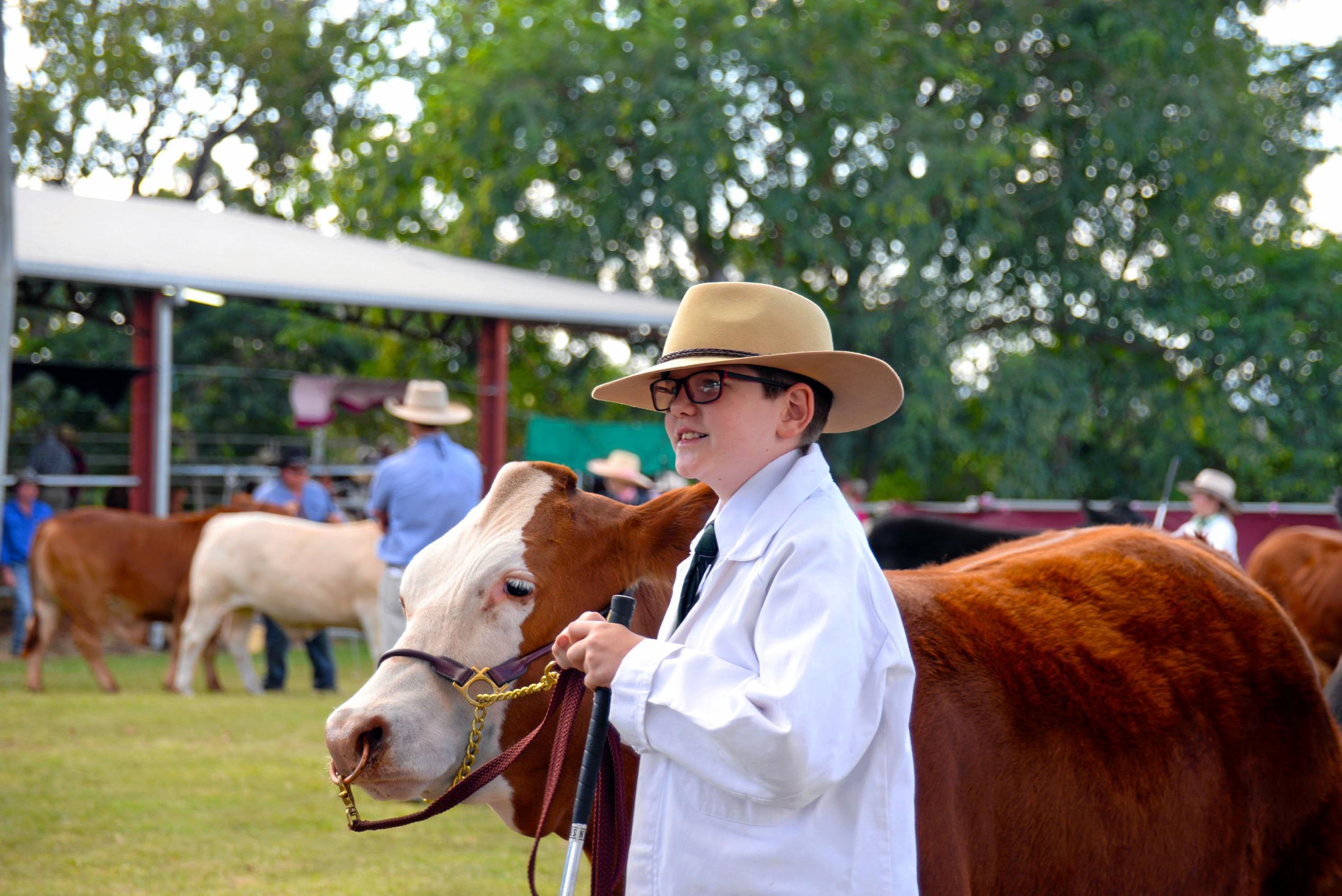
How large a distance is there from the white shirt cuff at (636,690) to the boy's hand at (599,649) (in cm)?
3

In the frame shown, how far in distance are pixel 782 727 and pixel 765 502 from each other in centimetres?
38

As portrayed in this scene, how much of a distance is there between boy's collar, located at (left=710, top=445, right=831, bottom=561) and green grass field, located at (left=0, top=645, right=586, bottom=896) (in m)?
3.27

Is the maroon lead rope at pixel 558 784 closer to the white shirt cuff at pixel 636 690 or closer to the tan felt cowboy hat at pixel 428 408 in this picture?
the white shirt cuff at pixel 636 690

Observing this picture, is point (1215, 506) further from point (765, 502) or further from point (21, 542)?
point (21, 542)

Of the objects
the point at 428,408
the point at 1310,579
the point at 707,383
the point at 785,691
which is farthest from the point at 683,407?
the point at 1310,579

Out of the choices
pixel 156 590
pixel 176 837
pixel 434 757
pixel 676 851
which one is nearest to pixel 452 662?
pixel 434 757

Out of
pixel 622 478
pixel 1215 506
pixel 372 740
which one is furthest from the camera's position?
pixel 622 478

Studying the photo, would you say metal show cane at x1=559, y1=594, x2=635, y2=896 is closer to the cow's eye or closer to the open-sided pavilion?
the cow's eye

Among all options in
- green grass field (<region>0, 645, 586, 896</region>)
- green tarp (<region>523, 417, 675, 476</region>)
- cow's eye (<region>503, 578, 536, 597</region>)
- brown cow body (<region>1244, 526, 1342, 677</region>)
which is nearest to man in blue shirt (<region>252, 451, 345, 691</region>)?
green grass field (<region>0, 645, 586, 896</region>)

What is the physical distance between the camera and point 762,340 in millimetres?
1963

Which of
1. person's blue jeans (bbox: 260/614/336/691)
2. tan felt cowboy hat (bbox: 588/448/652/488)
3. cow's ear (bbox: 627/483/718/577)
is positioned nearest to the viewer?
cow's ear (bbox: 627/483/718/577)

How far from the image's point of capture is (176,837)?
552 centimetres

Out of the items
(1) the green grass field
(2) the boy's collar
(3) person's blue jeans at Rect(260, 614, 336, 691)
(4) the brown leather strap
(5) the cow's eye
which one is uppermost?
(2) the boy's collar

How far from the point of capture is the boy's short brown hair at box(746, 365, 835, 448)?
1.98 metres
